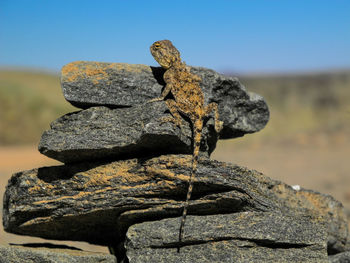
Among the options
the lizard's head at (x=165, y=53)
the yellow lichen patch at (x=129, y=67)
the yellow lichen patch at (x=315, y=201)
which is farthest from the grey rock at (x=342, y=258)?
the yellow lichen patch at (x=129, y=67)

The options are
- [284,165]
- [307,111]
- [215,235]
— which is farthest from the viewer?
[307,111]

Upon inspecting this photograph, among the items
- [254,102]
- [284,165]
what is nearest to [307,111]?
[284,165]

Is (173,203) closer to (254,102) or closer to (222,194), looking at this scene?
(222,194)

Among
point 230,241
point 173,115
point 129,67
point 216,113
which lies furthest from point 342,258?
point 129,67

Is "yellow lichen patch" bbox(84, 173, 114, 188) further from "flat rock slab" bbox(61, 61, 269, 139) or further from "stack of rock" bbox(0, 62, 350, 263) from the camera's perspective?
"flat rock slab" bbox(61, 61, 269, 139)

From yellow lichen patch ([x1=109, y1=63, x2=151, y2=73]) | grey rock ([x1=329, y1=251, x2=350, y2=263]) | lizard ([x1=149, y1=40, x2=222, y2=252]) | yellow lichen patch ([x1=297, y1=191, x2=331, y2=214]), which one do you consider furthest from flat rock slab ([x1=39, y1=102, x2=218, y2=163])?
grey rock ([x1=329, y1=251, x2=350, y2=263])

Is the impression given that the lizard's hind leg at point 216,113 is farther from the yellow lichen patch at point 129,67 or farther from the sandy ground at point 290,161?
the sandy ground at point 290,161
